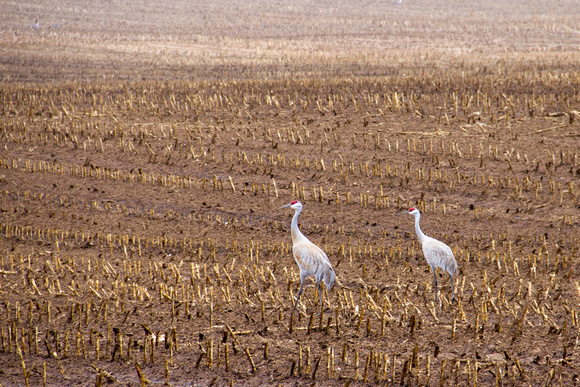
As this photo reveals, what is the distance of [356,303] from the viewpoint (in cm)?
886

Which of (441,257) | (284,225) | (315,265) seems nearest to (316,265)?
(315,265)

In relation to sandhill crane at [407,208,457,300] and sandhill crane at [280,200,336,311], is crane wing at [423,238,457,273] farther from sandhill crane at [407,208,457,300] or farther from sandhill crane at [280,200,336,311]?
sandhill crane at [280,200,336,311]

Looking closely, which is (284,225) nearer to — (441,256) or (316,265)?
(316,265)

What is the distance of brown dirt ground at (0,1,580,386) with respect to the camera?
24.3 feet

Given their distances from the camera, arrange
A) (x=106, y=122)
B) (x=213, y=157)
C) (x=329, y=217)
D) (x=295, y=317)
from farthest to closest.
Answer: (x=106, y=122) → (x=213, y=157) → (x=329, y=217) → (x=295, y=317)

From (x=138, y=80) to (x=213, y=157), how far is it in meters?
13.3

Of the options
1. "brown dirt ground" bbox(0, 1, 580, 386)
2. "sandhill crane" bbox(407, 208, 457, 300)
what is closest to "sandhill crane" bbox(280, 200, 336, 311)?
"brown dirt ground" bbox(0, 1, 580, 386)

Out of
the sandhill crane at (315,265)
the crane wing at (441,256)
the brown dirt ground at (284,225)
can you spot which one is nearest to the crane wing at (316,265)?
the sandhill crane at (315,265)

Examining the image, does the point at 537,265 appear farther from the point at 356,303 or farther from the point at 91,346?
the point at 91,346

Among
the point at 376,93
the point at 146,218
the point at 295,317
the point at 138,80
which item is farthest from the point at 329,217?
the point at 138,80

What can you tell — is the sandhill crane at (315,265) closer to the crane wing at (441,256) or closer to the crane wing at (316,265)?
the crane wing at (316,265)

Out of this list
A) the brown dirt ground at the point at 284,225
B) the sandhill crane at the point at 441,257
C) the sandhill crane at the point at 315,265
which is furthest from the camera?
the sandhill crane at the point at 441,257

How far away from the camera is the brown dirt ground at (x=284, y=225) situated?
24.3ft

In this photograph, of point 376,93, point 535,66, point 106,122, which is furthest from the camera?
point 535,66
